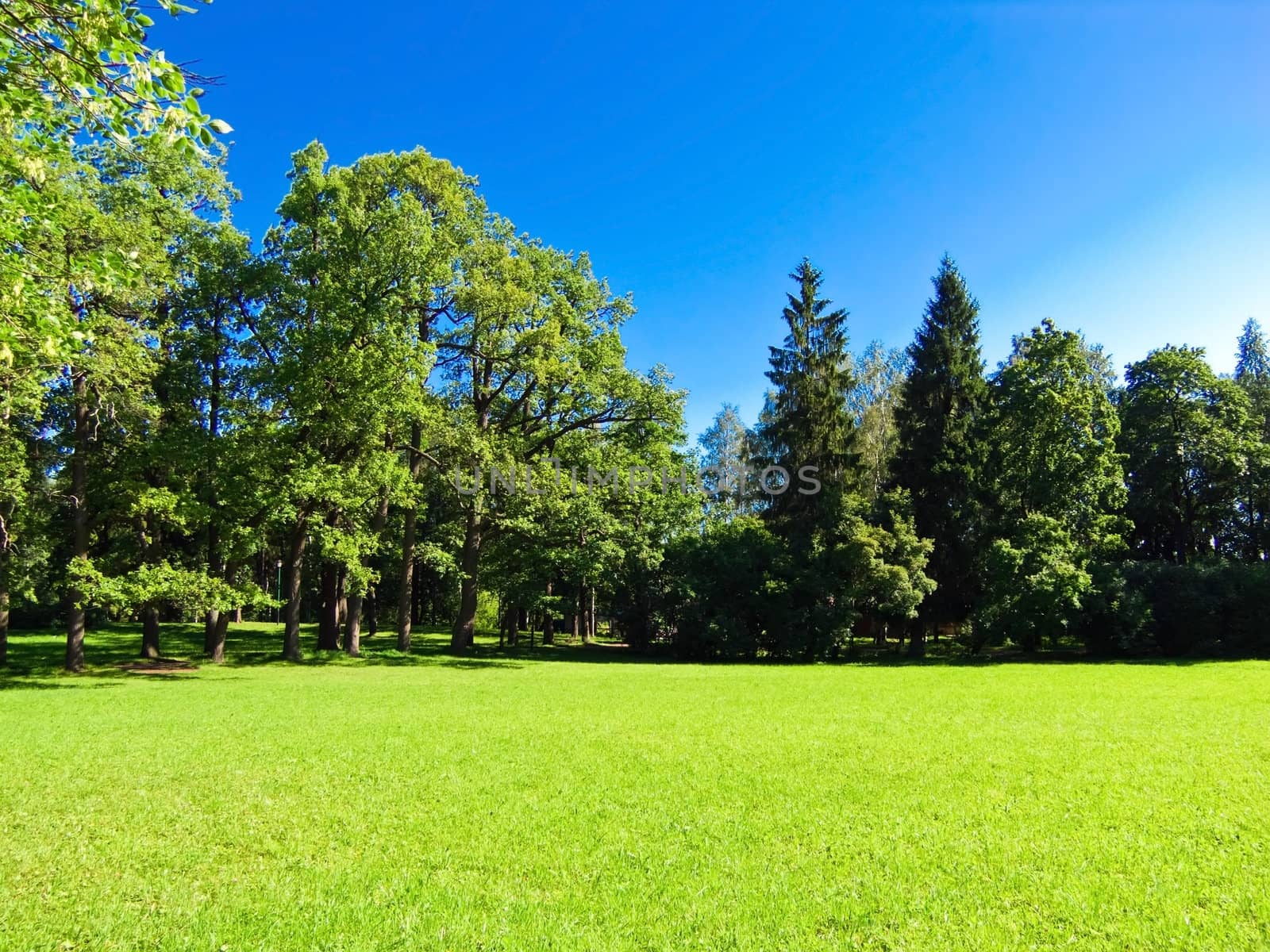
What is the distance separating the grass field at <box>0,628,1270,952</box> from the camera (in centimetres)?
474

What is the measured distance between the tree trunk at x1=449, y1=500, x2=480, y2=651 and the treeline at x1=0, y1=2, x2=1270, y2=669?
0.51 feet

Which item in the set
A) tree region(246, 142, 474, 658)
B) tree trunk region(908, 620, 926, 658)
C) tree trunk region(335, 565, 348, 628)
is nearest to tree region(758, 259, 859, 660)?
tree trunk region(908, 620, 926, 658)

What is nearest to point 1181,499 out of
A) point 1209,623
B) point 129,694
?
point 1209,623

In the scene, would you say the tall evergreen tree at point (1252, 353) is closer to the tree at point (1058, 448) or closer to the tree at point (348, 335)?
the tree at point (1058, 448)

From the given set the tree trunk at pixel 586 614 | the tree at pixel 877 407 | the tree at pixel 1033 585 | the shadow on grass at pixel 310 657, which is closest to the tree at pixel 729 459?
the tree at pixel 877 407

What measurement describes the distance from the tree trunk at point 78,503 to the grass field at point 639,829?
8470 millimetres

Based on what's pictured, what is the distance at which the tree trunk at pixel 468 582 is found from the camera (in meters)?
28.5

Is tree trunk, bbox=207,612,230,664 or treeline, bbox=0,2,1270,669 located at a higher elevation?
treeline, bbox=0,2,1270,669

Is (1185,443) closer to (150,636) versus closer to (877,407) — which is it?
(877,407)

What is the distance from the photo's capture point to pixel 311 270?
79.8ft

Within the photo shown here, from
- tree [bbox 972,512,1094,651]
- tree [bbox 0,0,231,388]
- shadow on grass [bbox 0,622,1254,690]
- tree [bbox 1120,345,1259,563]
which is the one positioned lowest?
shadow on grass [bbox 0,622,1254,690]

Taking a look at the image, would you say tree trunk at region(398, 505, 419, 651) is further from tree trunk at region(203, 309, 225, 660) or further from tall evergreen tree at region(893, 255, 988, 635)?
tall evergreen tree at region(893, 255, 988, 635)

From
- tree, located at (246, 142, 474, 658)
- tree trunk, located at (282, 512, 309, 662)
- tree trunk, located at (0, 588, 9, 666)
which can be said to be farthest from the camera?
tree trunk, located at (282, 512, 309, 662)

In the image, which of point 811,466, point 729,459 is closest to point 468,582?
point 811,466
